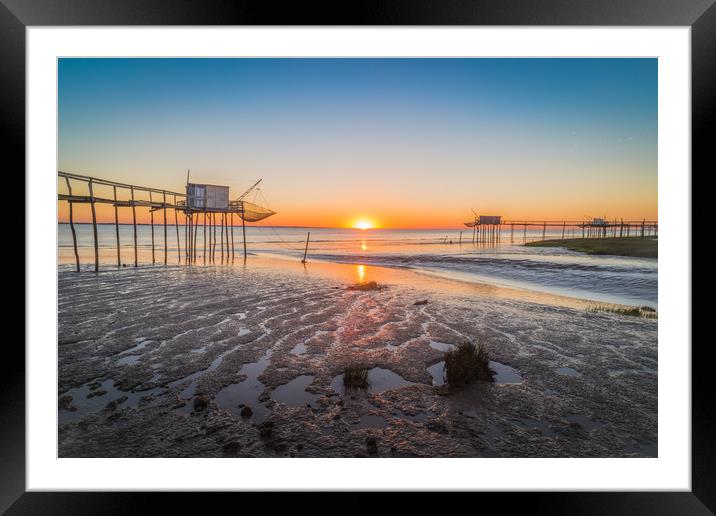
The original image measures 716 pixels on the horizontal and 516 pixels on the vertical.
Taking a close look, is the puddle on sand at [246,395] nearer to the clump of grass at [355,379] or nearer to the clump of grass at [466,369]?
the clump of grass at [355,379]

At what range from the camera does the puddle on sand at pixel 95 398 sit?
3215mm

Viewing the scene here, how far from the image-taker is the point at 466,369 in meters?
4.00

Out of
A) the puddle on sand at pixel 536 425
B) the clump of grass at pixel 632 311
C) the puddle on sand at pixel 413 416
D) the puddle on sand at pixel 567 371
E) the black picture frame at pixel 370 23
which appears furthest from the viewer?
the clump of grass at pixel 632 311

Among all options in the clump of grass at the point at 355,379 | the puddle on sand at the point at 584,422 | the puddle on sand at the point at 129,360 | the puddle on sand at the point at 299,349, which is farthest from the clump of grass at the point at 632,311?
the puddle on sand at the point at 129,360

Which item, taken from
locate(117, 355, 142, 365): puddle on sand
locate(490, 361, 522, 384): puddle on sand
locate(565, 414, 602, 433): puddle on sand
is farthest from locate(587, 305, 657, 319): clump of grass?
locate(117, 355, 142, 365): puddle on sand

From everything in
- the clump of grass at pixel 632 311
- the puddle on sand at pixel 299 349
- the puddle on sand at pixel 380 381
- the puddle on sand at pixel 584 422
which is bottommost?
the puddle on sand at pixel 584 422


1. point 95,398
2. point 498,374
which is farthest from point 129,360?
point 498,374

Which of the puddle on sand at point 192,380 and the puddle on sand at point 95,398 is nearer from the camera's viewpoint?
the puddle on sand at point 95,398

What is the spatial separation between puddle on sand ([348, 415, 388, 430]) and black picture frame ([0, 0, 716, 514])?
1.07 meters

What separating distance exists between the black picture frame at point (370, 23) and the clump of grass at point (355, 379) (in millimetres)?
1862

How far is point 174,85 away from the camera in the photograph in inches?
474

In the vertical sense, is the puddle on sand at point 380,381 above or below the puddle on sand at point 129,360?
below

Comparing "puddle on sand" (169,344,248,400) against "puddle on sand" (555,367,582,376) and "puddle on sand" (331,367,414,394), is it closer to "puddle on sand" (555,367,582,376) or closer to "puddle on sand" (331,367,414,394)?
"puddle on sand" (331,367,414,394)

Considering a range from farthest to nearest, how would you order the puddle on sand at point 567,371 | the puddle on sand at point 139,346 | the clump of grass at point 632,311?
the clump of grass at point 632,311 → the puddle on sand at point 139,346 → the puddle on sand at point 567,371
